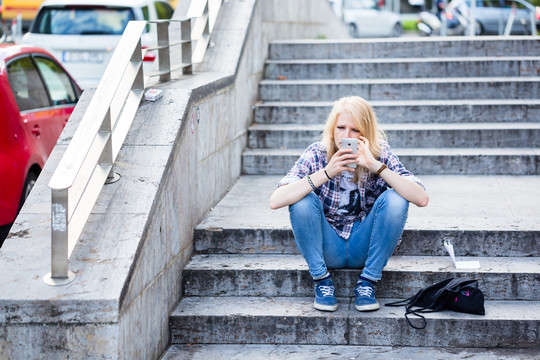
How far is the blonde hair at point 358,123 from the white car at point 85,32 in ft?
20.1

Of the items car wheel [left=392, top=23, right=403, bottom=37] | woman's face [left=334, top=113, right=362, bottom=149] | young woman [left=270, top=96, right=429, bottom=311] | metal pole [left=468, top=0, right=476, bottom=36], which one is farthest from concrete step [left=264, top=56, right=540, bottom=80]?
car wheel [left=392, top=23, right=403, bottom=37]

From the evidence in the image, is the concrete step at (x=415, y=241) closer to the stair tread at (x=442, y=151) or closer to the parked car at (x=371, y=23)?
the stair tread at (x=442, y=151)

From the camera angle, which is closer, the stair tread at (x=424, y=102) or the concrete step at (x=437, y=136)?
the concrete step at (x=437, y=136)

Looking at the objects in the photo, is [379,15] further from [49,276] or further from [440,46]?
[49,276]

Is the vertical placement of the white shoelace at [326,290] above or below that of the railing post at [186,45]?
below

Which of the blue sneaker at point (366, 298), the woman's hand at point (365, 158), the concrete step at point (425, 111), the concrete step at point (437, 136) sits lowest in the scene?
the blue sneaker at point (366, 298)

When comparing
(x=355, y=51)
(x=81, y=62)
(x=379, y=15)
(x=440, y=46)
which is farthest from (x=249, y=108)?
(x=379, y=15)

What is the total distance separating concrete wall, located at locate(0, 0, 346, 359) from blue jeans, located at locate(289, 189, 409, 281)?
2.61ft

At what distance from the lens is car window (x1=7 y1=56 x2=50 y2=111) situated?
630cm

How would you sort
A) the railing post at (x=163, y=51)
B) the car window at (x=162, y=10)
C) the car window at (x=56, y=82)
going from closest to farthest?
the railing post at (x=163, y=51), the car window at (x=56, y=82), the car window at (x=162, y=10)

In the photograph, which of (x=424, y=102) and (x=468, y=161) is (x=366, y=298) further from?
(x=424, y=102)

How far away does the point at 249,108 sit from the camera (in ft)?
24.8

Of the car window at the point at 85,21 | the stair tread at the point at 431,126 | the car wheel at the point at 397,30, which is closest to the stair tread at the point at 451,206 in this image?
the stair tread at the point at 431,126

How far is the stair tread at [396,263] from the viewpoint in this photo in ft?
15.7
